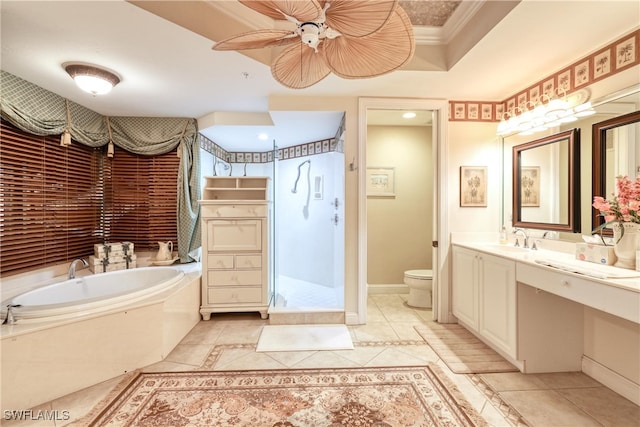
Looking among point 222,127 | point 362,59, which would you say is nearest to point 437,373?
point 362,59

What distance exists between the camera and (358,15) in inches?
37.8

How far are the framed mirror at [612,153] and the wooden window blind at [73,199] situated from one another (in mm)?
3877

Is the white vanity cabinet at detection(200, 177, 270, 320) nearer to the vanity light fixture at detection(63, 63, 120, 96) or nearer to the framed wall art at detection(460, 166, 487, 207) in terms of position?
the vanity light fixture at detection(63, 63, 120, 96)

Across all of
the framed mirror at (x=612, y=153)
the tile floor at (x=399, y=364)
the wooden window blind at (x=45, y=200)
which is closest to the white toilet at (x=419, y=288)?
the tile floor at (x=399, y=364)

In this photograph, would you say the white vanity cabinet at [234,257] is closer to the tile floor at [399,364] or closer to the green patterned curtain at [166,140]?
the tile floor at [399,364]

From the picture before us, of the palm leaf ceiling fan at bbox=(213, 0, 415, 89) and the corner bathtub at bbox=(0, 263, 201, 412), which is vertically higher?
the palm leaf ceiling fan at bbox=(213, 0, 415, 89)

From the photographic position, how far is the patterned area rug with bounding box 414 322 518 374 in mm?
1980

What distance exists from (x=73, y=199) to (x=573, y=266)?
421cm

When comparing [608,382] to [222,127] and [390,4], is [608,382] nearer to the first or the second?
[390,4]

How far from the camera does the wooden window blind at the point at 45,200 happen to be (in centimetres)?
214

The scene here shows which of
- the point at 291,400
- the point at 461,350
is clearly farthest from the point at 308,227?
the point at 291,400

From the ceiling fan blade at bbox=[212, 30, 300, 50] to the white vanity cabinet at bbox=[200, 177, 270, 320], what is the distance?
175cm

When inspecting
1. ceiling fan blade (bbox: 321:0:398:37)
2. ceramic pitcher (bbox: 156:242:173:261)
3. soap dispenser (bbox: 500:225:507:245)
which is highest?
ceiling fan blade (bbox: 321:0:398:37)

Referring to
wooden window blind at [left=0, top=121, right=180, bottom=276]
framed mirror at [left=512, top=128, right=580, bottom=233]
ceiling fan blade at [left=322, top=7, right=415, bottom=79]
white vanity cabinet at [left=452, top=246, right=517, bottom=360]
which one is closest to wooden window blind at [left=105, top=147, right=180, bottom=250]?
wooden window blind at [left=0, top=121, right=180, bottom=276]
